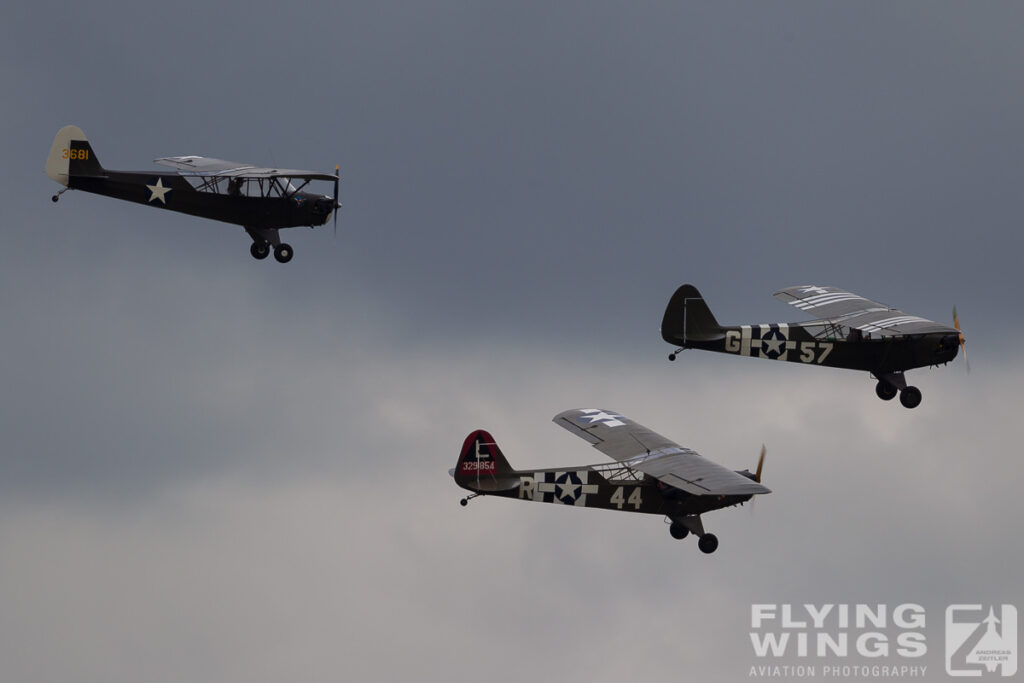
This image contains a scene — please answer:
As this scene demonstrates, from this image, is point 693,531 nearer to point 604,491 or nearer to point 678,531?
point 678,531

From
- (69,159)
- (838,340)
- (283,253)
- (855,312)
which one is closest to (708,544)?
(838,340)

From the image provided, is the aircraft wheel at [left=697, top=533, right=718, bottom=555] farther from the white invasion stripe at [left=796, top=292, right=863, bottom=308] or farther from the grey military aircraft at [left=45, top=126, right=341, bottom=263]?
the grey military aircraft at [left=45, top=126, right=341, bottom=263]

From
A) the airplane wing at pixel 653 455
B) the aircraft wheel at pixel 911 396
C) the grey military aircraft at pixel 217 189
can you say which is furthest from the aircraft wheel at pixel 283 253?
the aircraft wheel at pixel 911 396

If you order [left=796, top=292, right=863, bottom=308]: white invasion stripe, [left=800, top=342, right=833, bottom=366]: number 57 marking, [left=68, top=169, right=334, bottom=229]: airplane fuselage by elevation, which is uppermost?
[left=68, top=169, right=334, bottom=229]: airplane fuselage

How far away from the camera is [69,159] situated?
69.9 m

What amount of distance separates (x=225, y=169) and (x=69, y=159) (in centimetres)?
520

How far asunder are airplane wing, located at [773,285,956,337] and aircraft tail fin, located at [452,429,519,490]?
12752 mm

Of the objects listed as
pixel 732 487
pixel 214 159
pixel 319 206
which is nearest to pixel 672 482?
pixel 732 487

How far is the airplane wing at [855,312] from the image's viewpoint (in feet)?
227

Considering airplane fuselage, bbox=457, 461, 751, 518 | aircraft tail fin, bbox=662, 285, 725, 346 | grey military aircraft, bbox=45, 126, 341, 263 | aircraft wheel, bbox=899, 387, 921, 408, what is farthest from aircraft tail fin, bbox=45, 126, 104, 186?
aircraft wheel, bbox=899, 387, 921, 408

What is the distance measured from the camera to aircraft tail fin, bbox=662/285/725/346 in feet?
226

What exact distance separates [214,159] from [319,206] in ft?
15.0

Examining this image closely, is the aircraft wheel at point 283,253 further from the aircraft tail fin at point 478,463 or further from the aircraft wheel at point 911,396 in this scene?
the aircraft wheel at point 911,396

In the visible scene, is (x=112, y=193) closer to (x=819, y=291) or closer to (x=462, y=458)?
(x=462, y=458)
